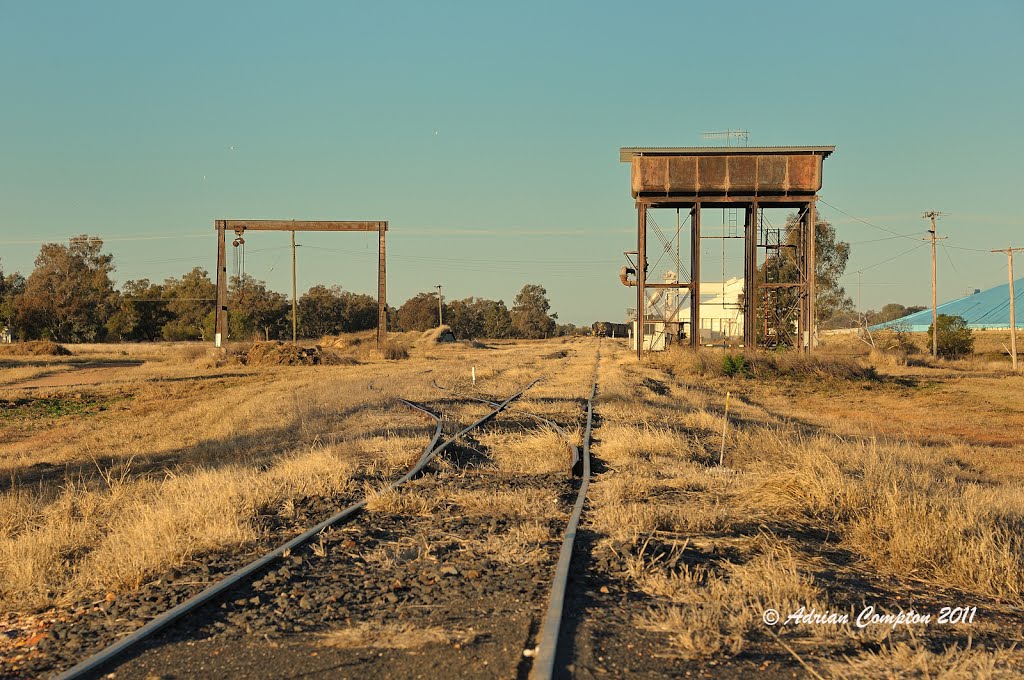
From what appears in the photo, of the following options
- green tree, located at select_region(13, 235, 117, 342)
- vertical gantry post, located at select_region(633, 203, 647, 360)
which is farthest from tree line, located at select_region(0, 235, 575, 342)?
vertical gantry post, located at select_region(633, 203, 647, 360)

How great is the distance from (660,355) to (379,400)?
23.9 meters

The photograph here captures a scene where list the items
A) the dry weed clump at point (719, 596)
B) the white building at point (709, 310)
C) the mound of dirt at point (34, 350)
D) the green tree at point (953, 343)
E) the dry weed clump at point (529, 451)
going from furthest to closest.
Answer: the white building at point (709, 310)
the green tree at point (953, 343)
the mound of dirt at point (34, 350)
the dry weed clump at point (529, 451)
the dry weed clump at point (719, 596)

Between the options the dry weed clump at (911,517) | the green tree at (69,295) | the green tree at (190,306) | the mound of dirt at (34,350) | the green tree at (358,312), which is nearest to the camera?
the dry weed clump at (911,517)

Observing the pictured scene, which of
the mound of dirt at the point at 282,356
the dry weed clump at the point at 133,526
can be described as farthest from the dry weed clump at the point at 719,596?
the mound of dirt at the point at 282,356

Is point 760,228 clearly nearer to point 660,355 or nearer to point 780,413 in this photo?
point 660,355

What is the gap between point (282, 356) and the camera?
42.8 m

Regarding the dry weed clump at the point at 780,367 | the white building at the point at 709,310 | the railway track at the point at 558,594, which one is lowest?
the railway track at the point at 558,594

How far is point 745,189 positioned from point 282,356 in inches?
980

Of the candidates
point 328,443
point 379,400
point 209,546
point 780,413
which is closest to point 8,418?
point 379,400

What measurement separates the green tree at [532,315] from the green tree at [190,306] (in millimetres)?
48480

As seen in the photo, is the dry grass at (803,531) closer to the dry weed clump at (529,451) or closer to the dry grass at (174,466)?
the dry weed clump at (529,451)

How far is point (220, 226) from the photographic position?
146ft

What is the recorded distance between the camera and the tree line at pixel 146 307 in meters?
85.2

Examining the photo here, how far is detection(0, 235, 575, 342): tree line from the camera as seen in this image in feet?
279
